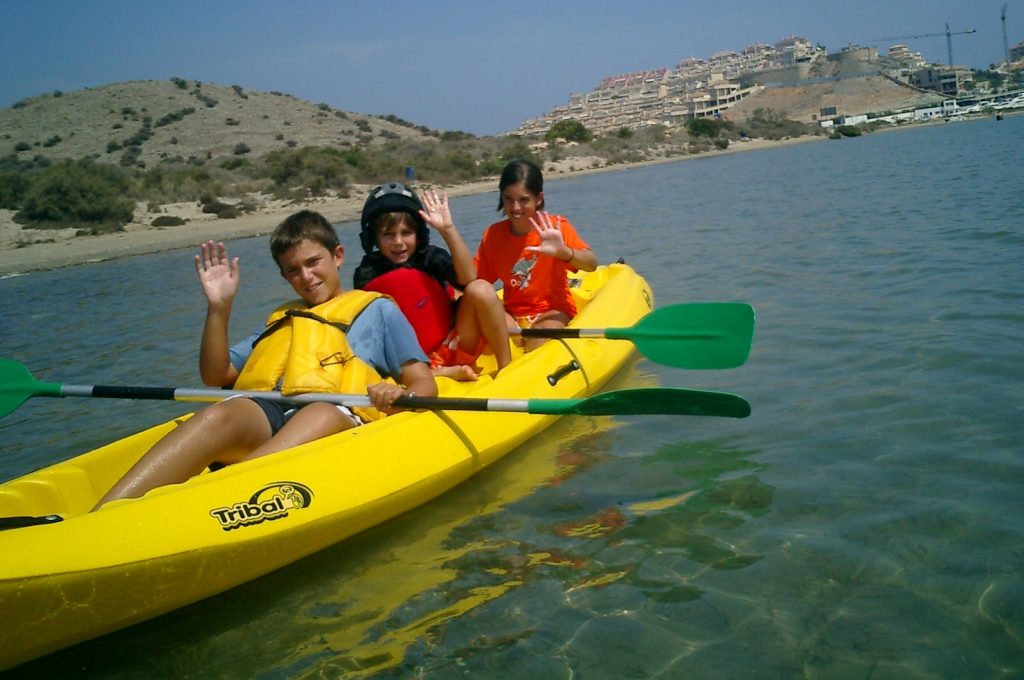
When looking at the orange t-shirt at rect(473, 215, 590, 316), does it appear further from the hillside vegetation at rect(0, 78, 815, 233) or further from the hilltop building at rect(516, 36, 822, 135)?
the hilltop building at rect(516, 36, 822, 135)

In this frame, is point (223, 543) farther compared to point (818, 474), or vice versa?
point (818, 474)

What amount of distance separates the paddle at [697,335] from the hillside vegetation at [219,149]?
54.0 ft

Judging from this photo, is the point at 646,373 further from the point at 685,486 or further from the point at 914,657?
the point at 914,657

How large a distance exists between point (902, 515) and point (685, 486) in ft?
2.41

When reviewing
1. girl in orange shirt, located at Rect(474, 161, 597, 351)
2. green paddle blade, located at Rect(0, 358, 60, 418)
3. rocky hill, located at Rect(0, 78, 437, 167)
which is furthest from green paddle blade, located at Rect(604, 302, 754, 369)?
rocky hill, located at Rect(0, 78, 437, 167)

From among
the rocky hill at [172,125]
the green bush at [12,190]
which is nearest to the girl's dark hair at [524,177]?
the green bush at [12,190]

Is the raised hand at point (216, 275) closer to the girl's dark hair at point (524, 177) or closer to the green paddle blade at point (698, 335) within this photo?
the girl's dark hair at point (524, 177)

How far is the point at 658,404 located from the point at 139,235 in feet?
53.9

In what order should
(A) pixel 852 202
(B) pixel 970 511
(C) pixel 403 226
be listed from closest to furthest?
1. (B) pixel 970 511
2. (C) pixel 403 226
3. (A) pixel 852 202

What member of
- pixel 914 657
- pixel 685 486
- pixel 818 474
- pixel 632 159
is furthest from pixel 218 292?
pixel 632 159

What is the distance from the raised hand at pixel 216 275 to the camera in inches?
119

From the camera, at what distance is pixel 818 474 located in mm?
2973

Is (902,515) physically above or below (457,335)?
below

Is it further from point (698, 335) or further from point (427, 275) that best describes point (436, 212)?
point (698, 335)
